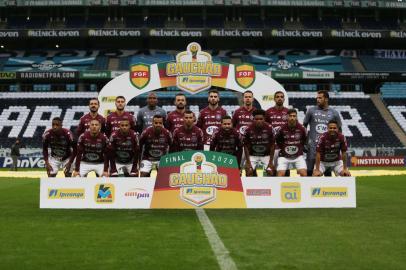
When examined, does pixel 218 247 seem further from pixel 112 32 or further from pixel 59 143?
pixel 112 32

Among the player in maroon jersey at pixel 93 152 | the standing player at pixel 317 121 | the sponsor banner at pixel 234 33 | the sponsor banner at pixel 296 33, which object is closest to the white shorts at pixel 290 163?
the standing player at pixel 317 121

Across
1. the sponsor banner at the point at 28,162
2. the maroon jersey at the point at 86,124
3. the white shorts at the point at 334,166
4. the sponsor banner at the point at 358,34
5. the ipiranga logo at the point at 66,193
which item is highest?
the sponsor banner at the point at 358,34

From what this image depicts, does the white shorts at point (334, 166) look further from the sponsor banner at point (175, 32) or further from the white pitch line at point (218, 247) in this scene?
the sponsor banner at point (175, 32)

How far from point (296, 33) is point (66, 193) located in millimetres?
36286

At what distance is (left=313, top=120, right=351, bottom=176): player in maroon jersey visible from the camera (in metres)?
11.2

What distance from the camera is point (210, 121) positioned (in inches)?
496

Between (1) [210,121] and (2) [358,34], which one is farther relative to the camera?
(2) [358,34]

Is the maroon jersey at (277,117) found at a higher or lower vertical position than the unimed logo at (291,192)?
higher

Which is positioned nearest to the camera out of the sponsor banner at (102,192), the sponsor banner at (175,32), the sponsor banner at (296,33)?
the sponsor banner at (102,192)

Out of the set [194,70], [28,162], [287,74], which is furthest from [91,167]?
[287,74]

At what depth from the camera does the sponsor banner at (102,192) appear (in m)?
10.0

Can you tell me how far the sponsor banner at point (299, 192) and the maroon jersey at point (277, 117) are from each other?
97.8 inches

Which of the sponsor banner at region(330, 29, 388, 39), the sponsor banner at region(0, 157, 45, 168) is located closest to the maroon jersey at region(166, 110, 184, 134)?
the sponsor banner at region(0, 157, 45, 168)

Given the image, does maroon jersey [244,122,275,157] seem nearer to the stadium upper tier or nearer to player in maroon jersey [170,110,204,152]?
player in maroon jersey [170,110,204,152]
